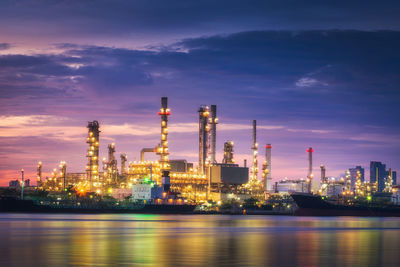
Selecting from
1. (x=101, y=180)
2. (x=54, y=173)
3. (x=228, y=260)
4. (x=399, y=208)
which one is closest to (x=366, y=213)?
(x=399, y=208)

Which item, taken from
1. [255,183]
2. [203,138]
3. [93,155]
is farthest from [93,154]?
[255,183]

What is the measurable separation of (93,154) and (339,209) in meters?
66.4

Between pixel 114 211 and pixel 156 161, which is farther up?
pixel 156 161

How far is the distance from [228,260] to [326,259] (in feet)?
16.9

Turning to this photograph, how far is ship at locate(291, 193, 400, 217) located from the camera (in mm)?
135750

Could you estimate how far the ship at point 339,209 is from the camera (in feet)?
445

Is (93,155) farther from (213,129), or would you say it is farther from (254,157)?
(254,157)

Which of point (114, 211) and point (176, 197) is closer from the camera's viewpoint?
point (114, 211)

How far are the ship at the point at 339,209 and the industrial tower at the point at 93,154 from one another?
54.9m

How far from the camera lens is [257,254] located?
3056 cm

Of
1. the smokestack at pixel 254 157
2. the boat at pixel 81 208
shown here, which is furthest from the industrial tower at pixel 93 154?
the smokestack at pixel 254 157

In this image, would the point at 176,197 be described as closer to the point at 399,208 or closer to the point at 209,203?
the point at 209,203

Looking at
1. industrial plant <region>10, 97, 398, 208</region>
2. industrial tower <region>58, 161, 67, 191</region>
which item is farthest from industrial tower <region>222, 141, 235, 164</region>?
industrial tower <region>58, 161, 67, 191</region>

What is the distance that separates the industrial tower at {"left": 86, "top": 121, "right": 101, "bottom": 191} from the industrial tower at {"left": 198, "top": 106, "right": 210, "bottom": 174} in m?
30.4
